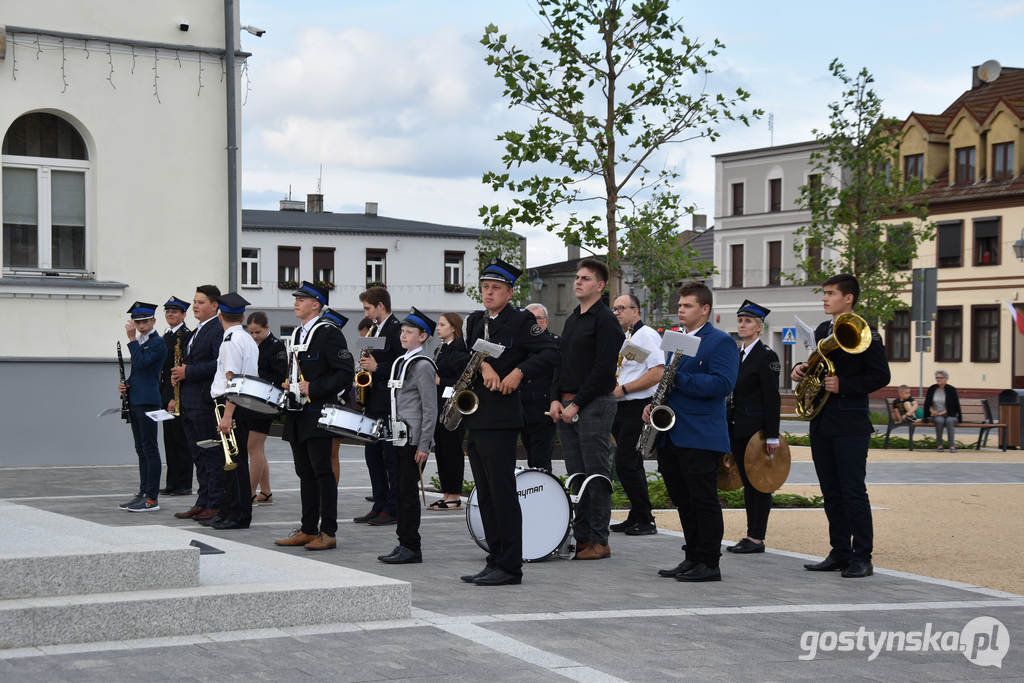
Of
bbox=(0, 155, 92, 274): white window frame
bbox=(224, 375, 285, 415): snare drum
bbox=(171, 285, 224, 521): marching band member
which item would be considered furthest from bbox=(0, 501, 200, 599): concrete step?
bbox=(0, 155, 92, 274): white window frame

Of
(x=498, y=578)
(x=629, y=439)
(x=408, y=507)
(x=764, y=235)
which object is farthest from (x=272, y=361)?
(x=764, y=235)

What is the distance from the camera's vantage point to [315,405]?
32.8ft

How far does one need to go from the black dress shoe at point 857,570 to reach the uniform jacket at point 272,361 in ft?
18.7

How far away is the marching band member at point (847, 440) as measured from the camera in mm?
9398

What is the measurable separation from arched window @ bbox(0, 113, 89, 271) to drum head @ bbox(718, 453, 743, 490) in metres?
11.2

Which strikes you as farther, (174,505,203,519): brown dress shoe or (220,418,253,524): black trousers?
(174,505,203,519): brown dress shoe

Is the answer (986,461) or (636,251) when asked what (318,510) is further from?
(986,461)

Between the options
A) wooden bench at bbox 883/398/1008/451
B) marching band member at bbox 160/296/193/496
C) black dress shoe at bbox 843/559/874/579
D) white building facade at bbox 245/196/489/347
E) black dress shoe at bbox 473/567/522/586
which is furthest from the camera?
white building facade at bbox 245/196/489/347

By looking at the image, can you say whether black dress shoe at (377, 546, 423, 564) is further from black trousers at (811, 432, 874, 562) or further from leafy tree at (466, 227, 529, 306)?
leafy tree at (466, 227, 529, 306)

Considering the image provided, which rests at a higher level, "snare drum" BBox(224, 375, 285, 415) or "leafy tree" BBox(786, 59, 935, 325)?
"leafy tree" BBox(786, 59, 935, 325)

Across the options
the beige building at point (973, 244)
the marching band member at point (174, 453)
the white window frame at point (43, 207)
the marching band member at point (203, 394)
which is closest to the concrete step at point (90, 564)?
the marching band member at point (203, 394)

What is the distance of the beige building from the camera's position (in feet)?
167

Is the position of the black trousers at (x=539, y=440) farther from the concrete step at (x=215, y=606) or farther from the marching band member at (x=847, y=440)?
the concrete step at (x=215, y=606)

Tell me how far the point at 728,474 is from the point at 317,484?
323cm
